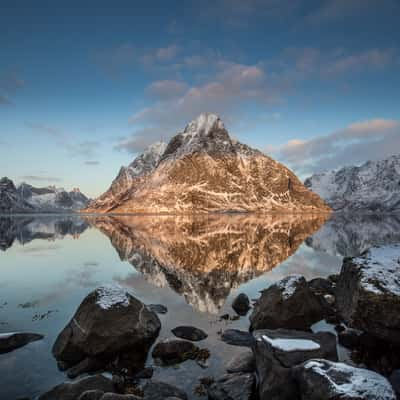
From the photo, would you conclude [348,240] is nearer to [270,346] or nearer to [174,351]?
[174,351]

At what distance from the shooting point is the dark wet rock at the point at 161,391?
33.8 ft

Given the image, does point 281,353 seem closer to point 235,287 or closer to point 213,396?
point 213,396

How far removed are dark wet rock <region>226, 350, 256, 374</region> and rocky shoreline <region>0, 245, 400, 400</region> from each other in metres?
0.04

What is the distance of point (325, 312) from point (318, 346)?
27.8ft

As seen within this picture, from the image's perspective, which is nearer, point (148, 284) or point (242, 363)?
point (242, 363)

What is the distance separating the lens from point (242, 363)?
40.5 feet

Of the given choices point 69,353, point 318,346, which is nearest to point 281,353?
point 318,346

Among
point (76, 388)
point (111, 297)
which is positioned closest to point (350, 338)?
point (111, 297)

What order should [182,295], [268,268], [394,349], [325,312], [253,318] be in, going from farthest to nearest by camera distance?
[268,268] < [182,295] < [325,312] < [253,318] < [394,349]

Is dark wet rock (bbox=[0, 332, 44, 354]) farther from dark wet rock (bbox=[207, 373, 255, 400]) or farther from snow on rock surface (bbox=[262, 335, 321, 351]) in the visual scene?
snow on rock surface (bbox=[262, 335, 321, 351])

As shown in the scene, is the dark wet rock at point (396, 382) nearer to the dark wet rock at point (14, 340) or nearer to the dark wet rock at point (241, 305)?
the dark wet rock at point (241, 305)

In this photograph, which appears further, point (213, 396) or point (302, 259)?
point (302, 259)

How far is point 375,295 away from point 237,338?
270 inches

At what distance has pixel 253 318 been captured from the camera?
17.1m
